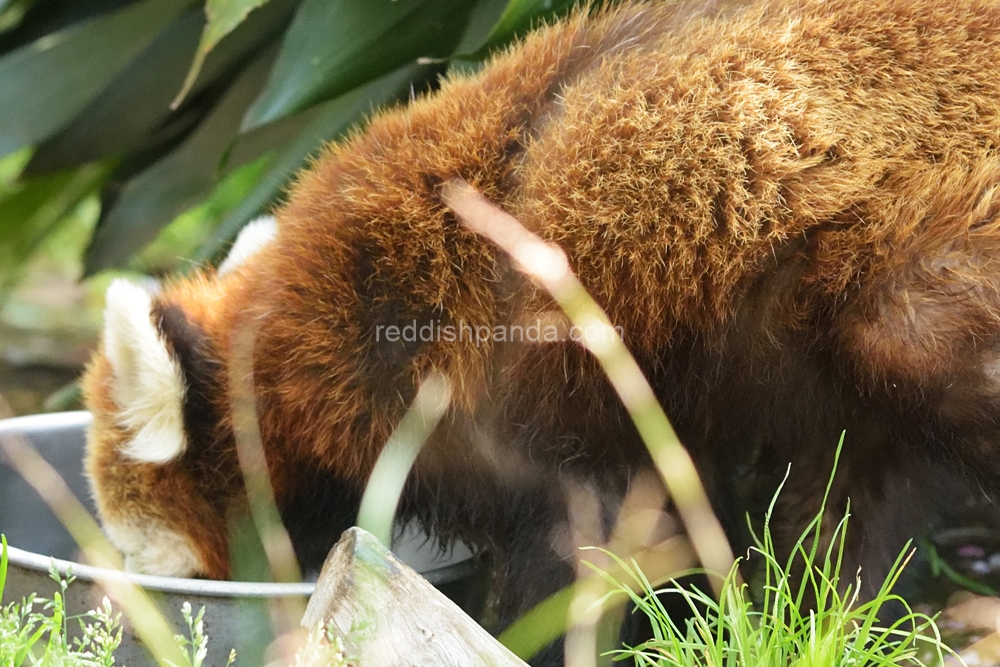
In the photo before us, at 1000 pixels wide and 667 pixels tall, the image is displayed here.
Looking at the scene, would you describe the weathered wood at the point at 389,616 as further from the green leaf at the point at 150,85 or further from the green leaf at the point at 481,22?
the green leaf at the point at 150,85

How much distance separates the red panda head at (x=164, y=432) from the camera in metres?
1.48

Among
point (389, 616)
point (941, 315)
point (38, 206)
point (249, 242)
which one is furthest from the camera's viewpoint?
point (38, 206)

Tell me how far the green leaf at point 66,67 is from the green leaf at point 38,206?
357 mm

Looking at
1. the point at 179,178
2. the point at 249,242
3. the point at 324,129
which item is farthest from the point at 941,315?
the point at 179,178

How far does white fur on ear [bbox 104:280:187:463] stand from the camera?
146 cm

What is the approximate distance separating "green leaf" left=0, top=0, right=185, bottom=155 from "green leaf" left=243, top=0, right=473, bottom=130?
0.56 metres

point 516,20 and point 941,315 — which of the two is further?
point 516,20

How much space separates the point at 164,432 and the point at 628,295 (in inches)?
28.4

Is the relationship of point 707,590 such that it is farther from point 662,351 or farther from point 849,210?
point 849,210

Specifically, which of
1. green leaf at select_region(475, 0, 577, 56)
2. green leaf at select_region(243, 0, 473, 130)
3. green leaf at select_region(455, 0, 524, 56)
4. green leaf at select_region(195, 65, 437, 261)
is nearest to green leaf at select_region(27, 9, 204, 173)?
green leaf at select_region(195, 65, 437, 261)

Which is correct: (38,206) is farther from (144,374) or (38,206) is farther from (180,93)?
(144,374)

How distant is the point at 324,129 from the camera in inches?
89.0

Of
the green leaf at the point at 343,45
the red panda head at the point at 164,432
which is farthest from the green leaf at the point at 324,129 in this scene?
the red panda head at the point at 164,432

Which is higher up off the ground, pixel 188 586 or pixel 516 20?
pixel 516 20
